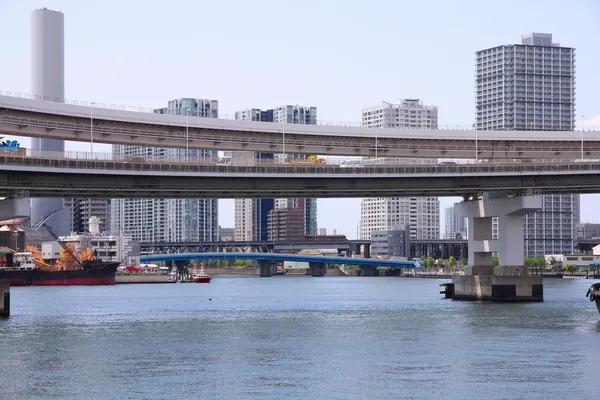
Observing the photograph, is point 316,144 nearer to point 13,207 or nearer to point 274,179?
point 274,179

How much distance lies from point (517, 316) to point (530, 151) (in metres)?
32.4

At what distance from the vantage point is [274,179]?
10481cm

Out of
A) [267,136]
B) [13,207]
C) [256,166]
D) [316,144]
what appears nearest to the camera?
[13,207]

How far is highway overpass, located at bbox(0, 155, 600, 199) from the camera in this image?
307 ft

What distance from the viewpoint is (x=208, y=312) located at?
113 meters

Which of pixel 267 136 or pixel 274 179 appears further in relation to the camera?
pixel 267 136

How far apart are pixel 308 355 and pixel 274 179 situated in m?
38.5

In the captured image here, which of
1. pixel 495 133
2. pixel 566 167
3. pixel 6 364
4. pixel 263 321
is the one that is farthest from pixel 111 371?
pixel 495 133

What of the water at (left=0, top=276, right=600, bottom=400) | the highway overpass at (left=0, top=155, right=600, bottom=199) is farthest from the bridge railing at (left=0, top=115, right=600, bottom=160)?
the water at (left=0, top=276, right=600, bottom=400)

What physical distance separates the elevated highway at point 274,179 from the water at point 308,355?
11.4 m

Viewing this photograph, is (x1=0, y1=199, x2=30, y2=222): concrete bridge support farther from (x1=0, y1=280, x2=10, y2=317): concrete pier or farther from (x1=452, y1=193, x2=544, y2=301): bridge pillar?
(x1=452, y1=193, x2=544, y2=301): bridge pillar

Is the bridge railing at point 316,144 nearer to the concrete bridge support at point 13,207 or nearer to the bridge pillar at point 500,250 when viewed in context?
the bridge pillar at point 500,250

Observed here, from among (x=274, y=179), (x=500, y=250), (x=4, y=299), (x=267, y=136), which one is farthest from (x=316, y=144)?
(x=4, y=299)

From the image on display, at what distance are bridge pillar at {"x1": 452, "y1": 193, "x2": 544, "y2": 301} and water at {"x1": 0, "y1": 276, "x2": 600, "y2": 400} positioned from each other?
9920mm
